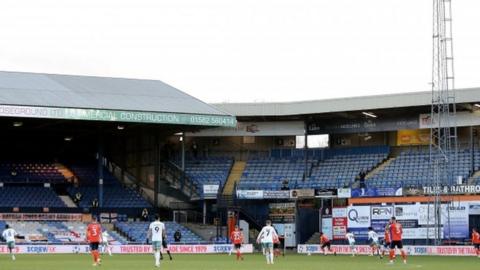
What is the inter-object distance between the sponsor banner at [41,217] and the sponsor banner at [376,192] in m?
20.1

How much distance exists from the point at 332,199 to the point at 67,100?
65.1 feet

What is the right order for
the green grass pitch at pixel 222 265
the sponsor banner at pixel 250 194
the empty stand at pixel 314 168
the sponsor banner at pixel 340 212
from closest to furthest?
the green grass pitch at pixel 222 265 < the sponsor banner at pixel 340 212 < the sponsor banner at pixel 250 194 < the empty stand at pixel 314 168

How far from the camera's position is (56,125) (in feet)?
234

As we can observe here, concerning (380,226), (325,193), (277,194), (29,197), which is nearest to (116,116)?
(29,197)

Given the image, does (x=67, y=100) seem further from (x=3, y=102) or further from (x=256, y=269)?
(x=256, y=269)

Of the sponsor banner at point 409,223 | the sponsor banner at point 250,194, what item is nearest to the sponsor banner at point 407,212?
the sponsor banner at point 409,223

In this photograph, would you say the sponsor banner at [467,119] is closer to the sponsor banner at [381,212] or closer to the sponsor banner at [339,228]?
the sponsor banner at [381,212]

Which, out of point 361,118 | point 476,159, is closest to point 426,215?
point 476,159

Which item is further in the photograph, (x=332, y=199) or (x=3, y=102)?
(x=332, y=199)

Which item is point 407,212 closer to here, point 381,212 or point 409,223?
point 409,223

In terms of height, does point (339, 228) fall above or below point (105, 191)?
below

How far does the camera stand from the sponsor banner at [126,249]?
6041 cm

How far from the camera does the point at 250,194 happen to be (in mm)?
69375

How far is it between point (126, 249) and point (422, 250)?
745 inches
